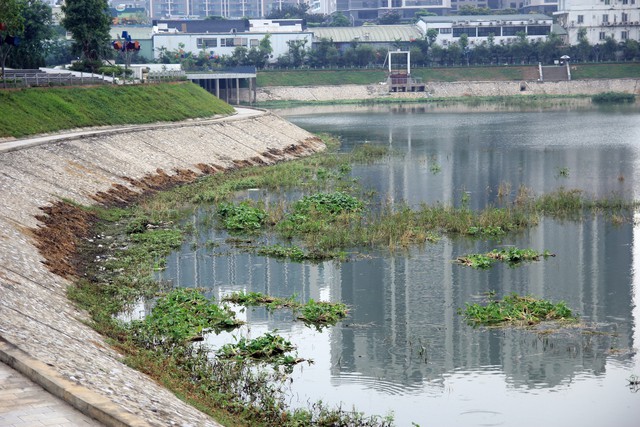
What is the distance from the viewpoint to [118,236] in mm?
40031

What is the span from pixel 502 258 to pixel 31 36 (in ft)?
241

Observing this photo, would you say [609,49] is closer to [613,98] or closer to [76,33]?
[613,98]

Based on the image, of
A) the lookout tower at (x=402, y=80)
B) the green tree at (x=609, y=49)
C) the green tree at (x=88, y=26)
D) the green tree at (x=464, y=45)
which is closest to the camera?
the green tree at (x=88, y=26)

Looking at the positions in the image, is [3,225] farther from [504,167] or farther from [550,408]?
[504,167]

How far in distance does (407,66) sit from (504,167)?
415 ft

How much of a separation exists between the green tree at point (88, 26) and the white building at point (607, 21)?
123 metres

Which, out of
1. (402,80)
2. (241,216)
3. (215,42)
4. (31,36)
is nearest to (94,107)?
(241,216)

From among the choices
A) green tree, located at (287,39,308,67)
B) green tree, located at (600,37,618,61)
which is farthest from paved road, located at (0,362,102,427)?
green tree, located at (600,37,618,61)

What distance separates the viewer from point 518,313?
27.9 metres

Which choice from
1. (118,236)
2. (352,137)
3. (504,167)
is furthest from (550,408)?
(352,137)

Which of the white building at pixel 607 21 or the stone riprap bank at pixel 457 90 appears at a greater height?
the white building at pixel 607 21

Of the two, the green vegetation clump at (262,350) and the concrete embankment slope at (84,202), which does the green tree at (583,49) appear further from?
the green vegetation clump at (262,350)

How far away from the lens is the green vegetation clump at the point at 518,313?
27.7 meters

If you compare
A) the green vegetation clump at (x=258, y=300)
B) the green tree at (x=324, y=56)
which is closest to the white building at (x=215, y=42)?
the green tree at (x=324, y=56)
